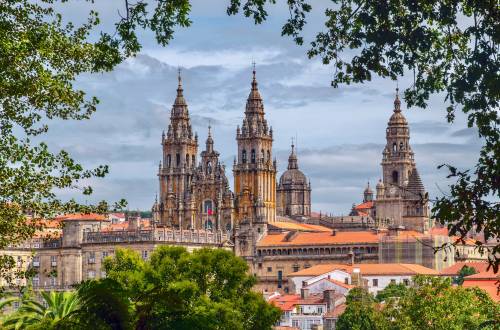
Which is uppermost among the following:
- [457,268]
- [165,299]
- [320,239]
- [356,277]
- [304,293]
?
[320,239]

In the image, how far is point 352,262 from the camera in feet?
438

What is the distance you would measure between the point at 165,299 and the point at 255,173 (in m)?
118

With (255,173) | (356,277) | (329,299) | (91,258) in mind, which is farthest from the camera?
(255,173)

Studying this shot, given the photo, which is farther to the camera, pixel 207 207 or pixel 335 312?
pixel 207 207

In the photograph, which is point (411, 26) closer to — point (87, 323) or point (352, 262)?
point (87, 323)

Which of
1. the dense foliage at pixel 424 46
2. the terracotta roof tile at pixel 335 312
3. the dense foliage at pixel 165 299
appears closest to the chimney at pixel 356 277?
the terracotta roof tile at pixel 335 312

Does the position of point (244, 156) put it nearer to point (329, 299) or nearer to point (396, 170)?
point (396, 170)

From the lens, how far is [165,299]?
3231cm

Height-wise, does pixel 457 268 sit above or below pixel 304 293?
above

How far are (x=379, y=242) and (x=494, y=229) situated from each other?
119 m

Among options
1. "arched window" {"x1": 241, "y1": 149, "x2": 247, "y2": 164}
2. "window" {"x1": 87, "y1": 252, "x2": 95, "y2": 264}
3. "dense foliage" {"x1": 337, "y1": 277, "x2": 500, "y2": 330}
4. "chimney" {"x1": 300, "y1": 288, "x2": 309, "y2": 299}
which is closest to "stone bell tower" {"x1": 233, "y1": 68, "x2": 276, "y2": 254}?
"arched window" {"x1": 241, "y1": 149, "x2": 247, "y2": 164}

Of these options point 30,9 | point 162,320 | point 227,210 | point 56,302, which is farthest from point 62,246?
point 30,9

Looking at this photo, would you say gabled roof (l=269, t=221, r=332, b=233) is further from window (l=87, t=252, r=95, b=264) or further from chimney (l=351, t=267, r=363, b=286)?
chimney (l=351, t=267, r=363, b=286)

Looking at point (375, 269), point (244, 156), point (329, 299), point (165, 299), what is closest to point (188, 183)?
point (244, 156)
